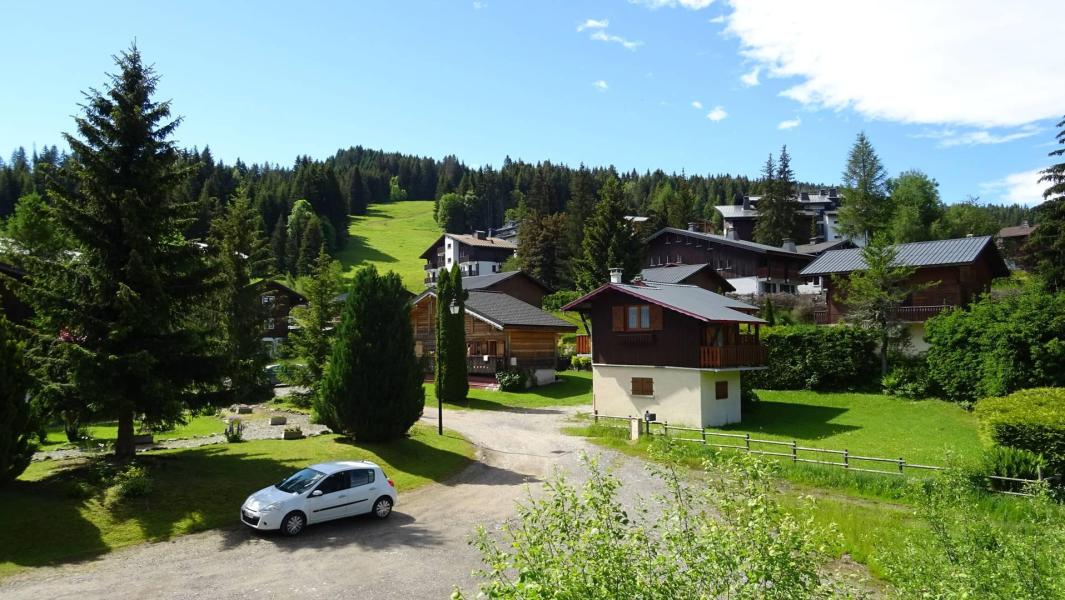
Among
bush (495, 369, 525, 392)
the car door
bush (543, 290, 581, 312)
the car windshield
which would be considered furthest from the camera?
bush (543, 290, 581, 312)

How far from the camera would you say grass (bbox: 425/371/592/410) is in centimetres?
3875

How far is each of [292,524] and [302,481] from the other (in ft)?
4.00

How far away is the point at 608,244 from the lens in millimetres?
63438

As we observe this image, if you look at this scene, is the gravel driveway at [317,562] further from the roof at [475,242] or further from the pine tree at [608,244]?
the roof at [475,242]

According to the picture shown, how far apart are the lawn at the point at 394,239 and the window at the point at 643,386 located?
58.9 meters

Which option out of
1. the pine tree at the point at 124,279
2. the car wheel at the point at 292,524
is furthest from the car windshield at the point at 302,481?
the pine tree at the point at 124,279

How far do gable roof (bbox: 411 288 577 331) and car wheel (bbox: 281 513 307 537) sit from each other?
27866 mm

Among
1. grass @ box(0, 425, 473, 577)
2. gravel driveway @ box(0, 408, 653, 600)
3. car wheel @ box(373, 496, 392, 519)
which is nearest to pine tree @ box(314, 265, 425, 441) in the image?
grass @ box(0, 425, 473, 577)

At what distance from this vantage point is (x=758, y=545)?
218 inches

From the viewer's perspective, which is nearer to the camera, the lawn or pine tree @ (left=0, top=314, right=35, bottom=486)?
pine tree @ (left=0, top=314, right=35, bottom=486)

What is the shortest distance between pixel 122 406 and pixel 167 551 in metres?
5.70

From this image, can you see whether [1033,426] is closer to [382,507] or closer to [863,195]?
[382,507]

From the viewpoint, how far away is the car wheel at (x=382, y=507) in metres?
17.9

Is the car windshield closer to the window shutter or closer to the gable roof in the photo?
the window shutter
